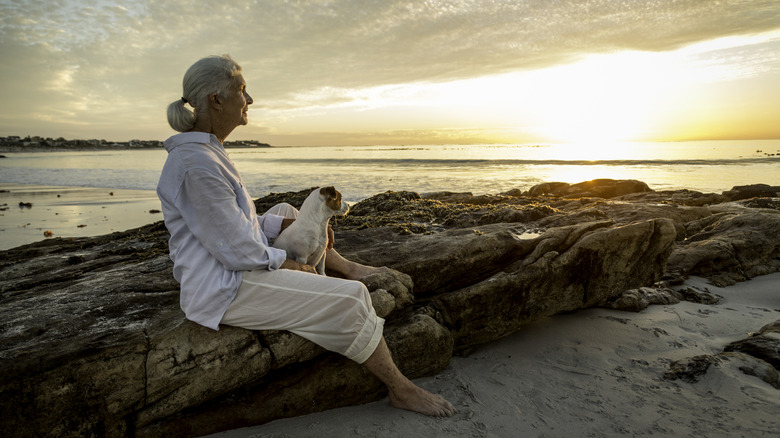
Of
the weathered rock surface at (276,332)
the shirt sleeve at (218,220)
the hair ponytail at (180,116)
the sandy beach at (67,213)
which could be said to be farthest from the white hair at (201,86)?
the sandy beach at (67,213)

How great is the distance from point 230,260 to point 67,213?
1507 cm

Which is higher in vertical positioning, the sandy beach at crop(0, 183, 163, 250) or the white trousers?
the white trousers

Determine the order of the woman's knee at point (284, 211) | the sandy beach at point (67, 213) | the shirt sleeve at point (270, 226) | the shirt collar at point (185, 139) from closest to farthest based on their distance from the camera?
the shirt collar at point (185, 139) < the shirt sleeve at point (270, 226) < the woman's knee at point (284, 211) < the sandy beach at point (67, 213)

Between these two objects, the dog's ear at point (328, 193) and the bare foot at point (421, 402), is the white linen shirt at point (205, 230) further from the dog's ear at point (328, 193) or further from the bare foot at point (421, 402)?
the bare foot at point (421, 402)

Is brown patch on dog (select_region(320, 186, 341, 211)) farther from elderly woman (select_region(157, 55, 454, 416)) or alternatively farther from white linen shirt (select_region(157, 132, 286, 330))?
white linen shirt (select_region(157, 132, 286, 330))

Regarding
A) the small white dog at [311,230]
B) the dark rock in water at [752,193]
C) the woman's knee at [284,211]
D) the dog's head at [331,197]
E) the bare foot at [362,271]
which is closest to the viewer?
the small white dog at [311,230]

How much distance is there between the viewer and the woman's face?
3.30 m

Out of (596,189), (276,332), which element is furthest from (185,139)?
(596,189)

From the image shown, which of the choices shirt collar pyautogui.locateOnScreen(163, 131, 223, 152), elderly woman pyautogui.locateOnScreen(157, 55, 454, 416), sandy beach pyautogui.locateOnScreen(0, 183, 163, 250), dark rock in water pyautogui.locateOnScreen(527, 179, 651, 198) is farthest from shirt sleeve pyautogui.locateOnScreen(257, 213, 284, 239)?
dark rock in water pyautogui.locateOnScreen(527, 179, 651, 198)

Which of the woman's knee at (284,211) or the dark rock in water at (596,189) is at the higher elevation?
the woman's knee at (284,211)

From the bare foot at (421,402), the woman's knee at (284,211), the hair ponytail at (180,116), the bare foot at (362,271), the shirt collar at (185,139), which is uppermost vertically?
the hair ponytail at (180,116)

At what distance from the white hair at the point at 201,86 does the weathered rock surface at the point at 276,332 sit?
1.57 metres

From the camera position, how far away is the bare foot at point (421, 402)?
344cm

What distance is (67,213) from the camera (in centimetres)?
1427
